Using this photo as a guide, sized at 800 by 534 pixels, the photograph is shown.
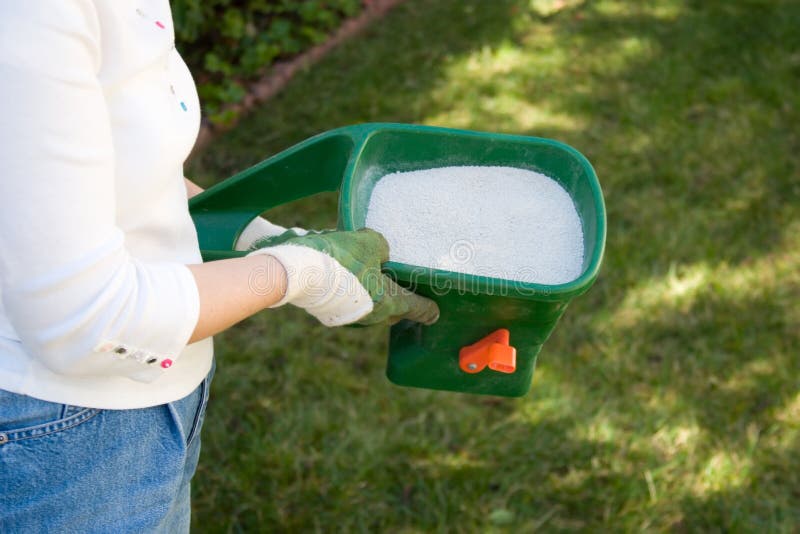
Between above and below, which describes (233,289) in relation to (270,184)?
above

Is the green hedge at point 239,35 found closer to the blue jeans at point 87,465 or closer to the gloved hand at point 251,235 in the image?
the gloved hand at point 251,235

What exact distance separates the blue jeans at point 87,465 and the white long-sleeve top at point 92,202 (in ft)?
0.07

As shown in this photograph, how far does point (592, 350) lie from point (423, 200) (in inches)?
39.3

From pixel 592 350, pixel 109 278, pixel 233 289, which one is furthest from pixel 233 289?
pixel 592 350

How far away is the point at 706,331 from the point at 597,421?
0.47 metres

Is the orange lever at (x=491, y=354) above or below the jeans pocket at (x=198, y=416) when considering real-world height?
below

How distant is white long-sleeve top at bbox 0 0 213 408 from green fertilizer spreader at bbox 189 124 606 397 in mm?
298

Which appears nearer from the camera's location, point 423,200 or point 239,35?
point 423,200

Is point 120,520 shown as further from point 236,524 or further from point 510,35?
point 510,35

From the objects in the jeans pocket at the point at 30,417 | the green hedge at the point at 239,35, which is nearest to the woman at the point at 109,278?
the jeans pocket at the point at 30,417

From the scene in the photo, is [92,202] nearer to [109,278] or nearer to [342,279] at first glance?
[109,278]

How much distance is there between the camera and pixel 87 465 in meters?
0.87

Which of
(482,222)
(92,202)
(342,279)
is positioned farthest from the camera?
(482,222)

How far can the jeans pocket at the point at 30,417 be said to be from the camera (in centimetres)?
82
